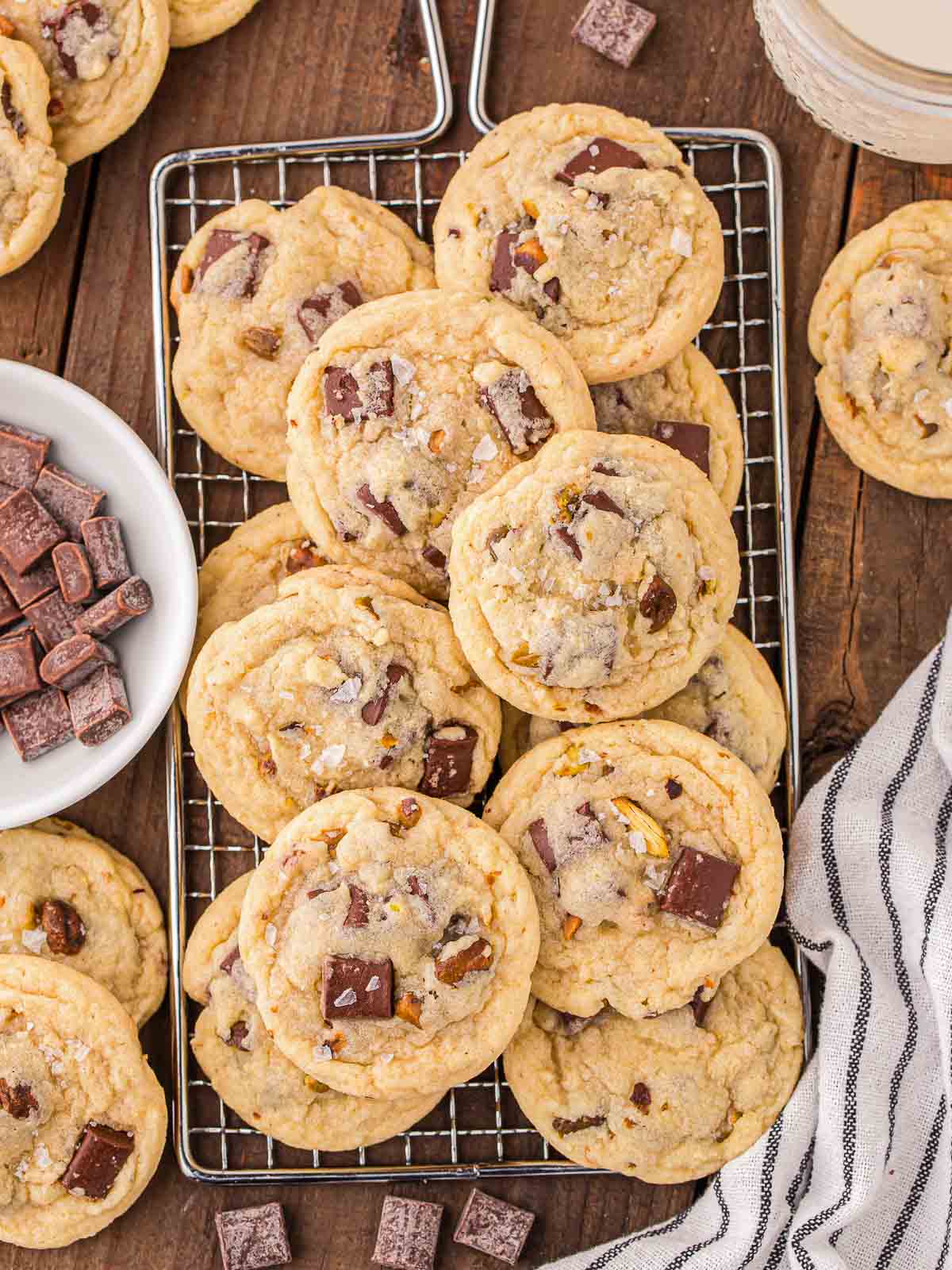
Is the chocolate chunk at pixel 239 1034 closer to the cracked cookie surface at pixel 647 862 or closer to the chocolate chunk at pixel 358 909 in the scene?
the chocolate chunk at pixel 358 909

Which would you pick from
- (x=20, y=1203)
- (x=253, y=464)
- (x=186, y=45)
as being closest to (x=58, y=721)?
(x=253, y=464)

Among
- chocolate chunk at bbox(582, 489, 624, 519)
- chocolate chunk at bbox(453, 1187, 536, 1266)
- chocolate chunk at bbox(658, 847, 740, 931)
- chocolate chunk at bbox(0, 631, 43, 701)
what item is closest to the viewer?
chocolate chunk at bbox(582, 489, 624, 519)

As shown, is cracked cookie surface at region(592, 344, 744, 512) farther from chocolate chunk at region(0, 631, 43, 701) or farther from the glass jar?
chocolate chunk at region(0, 631, 43, 701)

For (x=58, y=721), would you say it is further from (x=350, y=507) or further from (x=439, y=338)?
(x=439, y=338)

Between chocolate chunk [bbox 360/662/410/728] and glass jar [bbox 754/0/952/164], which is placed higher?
glass jar [bbox 754/0/952/164]

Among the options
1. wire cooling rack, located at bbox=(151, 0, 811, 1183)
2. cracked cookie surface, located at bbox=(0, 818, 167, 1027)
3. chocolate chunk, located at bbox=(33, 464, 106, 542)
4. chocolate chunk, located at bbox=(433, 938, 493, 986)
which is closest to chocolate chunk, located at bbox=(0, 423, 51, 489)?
chocolate chunk, located at bbox=(33, 464, 106, 542)
